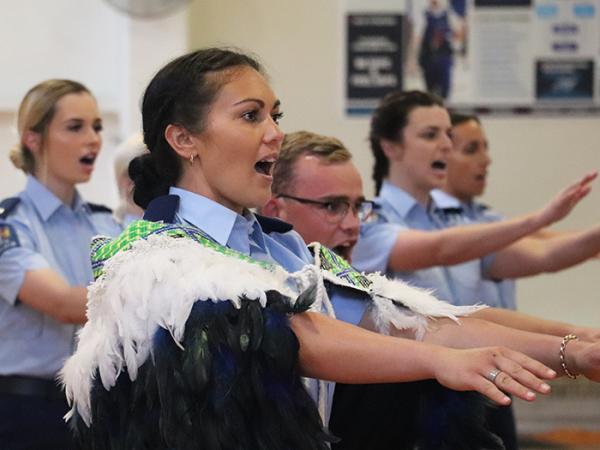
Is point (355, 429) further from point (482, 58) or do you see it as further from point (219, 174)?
point (482, 58)

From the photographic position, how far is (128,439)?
1823 millimetres

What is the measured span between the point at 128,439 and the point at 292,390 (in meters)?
0.26

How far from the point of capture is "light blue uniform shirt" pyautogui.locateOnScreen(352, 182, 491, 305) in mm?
3389

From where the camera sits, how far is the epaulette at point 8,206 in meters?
3.32

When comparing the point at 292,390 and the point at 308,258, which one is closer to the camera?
the point at 292,390

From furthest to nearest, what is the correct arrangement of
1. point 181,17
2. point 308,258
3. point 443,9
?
point 443,9 < point 181,17 < point 308,258

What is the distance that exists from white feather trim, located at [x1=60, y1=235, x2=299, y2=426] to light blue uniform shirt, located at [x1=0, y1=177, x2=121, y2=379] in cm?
136

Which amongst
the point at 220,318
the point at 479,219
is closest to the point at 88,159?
the point at 479,219

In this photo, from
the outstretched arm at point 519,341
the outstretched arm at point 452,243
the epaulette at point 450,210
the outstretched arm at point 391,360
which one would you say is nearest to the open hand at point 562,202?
the outstretched arm at point 452,243

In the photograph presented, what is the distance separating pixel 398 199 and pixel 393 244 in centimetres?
35

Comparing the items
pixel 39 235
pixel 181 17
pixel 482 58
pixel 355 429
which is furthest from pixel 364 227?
pixel 482 58

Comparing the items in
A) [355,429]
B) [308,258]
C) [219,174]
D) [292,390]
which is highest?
[219,174]

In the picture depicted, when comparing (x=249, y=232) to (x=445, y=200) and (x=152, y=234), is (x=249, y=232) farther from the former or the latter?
(x=445, y=200)

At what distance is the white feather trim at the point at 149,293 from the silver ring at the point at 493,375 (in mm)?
318
